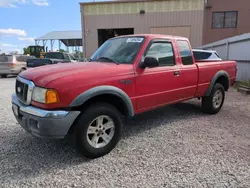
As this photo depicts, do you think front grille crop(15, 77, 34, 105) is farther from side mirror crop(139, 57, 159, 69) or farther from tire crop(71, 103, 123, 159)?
side mirror crop(139, 57, 159, 69)

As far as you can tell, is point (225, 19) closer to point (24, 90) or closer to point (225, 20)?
point (225, 20)

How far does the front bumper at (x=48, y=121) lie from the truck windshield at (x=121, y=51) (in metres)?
1.38

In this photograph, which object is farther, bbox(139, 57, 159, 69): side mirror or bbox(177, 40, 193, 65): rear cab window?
bbox(177, 40, 193, 65): rear cab window

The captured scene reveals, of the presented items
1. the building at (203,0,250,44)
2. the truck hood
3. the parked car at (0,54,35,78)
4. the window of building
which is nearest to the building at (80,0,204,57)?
the building at (203,0,250,44)

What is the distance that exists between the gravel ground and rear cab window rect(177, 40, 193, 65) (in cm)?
137

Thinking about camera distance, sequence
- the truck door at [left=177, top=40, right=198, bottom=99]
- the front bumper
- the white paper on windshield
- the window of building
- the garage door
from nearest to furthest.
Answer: the front bumper < the white paper on windshield < the truck door at [left=177, top=40, right=198, bottom=99] < the garage door < the window of building

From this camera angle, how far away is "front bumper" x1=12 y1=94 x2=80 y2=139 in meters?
2.91

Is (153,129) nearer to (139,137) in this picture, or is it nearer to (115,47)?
(139,137)

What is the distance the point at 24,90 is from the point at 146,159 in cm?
208

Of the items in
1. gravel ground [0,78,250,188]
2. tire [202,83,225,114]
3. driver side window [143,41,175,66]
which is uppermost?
driver side window [143,41,175,66]

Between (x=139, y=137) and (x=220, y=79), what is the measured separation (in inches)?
120

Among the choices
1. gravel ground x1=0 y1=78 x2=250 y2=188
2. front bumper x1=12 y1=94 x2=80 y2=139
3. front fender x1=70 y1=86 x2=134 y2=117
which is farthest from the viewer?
front fender x1=70 y1=86 x2=134 y2=117

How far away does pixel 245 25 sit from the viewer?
81.1 ft

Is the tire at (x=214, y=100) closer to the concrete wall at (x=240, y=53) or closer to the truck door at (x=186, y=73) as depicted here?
the truck door at (x=186, y=73)
